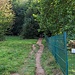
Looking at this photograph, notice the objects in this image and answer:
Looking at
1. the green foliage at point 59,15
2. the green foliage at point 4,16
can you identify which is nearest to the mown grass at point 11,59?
the green foliage at point 59,15

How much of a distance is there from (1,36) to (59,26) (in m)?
16.0

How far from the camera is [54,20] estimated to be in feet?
67.6

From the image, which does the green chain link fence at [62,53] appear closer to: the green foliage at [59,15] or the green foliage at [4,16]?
the green foliage at [59,15]

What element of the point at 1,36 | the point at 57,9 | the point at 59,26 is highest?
the point at 57,9

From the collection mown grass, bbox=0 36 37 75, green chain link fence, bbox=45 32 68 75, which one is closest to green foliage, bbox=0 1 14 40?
mown grass, bbox=0 36 37 75

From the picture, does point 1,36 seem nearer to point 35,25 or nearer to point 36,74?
point 35,25

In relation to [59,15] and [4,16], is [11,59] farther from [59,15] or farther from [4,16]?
[4,16]

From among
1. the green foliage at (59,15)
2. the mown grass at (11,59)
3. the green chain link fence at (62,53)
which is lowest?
the mown grass at (11,59)

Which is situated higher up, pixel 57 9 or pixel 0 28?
pixel 57 9

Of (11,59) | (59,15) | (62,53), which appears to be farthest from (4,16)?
(62,53)

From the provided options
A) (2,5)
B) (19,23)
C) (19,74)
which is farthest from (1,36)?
(19,74)

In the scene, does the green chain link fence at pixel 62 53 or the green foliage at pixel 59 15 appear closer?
the green chain link fence at pixel 62 53

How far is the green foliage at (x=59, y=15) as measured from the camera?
54.4 feet

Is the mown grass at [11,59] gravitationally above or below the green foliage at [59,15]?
below
